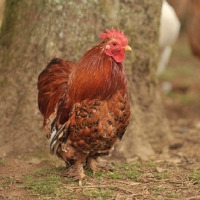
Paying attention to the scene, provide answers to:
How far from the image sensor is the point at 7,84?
18.0 feet

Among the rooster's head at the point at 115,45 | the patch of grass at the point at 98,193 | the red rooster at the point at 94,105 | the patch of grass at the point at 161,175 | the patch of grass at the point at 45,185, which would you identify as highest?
the rooster's head at the point at 115,45

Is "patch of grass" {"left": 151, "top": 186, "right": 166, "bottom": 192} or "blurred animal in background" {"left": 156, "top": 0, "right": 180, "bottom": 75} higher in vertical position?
"blurred animal in background" {"left": 156, "top": 0, "right": 180, "bottom": 75}

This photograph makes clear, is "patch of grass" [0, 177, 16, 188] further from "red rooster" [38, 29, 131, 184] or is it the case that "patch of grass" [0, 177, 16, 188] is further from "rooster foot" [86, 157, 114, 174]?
"rooster foot" [86, 157, 114, 174]

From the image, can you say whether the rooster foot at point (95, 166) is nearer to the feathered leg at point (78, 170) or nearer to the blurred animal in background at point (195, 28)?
the feathered leg at point (78, 170)

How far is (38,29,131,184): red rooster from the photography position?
4.33 meters

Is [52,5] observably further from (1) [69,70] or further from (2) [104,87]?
(2) [104,87]

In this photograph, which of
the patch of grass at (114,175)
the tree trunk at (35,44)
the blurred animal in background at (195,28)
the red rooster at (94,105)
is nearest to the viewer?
the red rooster at (94,105)

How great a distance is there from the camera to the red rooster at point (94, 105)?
4.33m

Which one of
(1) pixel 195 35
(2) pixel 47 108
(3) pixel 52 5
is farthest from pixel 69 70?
(1) pixel 195 35

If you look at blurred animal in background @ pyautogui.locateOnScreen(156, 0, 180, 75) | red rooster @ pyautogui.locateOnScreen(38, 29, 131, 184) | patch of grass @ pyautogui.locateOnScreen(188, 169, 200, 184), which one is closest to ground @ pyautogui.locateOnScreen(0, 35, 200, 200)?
patch of grass @ pyautogui.locateOnScreen(188, 169, 200, 184)

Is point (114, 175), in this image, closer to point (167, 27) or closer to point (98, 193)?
point (98, 193)

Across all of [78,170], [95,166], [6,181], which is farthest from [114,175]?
[6,181]

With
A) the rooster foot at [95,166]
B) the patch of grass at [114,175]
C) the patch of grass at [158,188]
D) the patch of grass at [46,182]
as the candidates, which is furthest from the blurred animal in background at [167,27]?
the patch of grass at [158,188]

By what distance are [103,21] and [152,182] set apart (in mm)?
1858
